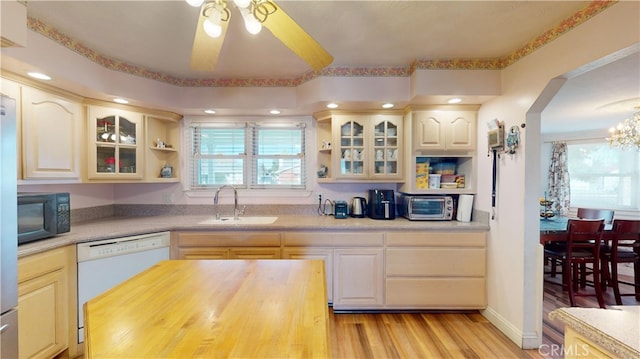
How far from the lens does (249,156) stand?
3.15 m

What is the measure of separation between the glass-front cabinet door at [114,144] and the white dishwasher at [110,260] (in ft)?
2.31

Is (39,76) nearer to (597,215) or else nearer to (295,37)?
(295,37)

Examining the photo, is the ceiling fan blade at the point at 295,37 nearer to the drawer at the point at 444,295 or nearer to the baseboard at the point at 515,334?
the drawer at the point at 444,295

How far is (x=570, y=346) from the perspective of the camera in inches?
35.8

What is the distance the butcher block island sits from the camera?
0.76 metres

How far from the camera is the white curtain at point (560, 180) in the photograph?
4742mm

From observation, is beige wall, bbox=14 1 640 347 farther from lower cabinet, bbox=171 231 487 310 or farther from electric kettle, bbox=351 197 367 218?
electric kettle, bbox=351 197 367 218

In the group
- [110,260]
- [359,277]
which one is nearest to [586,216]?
[359,277]

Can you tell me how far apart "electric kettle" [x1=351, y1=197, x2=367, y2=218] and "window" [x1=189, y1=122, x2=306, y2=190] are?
64 cm

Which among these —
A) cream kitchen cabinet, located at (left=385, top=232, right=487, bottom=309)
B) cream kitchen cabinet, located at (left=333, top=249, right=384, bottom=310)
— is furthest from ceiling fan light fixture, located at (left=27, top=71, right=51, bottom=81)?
cream kitchen cabinet, located at (left=385, top=232, right=487, bottom=309)

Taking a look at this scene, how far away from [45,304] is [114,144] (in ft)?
4.53

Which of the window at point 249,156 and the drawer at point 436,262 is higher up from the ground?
the window at point 249,156

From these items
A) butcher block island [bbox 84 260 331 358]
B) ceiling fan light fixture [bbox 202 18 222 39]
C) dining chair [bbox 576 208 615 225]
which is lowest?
dining chair [bbox 576 208 615 225]

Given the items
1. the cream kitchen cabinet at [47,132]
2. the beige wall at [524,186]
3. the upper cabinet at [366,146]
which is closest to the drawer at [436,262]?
the beige wall at [524,186]
